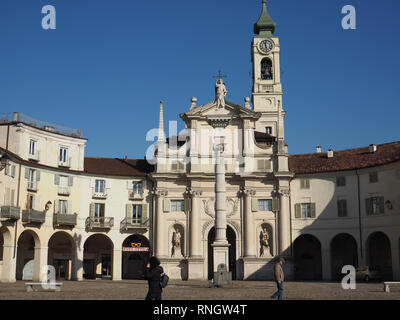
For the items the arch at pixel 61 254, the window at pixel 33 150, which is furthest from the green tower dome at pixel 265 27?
the arch at pixel 61 254

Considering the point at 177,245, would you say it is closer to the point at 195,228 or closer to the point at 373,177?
the point at 195,228

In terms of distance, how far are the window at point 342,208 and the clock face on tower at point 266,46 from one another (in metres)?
32.1

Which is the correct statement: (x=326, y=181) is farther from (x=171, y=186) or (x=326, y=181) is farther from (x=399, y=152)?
(x=171, y=186)

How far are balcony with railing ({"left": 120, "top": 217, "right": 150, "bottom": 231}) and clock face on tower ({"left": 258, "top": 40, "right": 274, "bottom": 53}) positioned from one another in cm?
3530

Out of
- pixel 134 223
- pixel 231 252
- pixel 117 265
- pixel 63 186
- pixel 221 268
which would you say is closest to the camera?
pixel 221 268

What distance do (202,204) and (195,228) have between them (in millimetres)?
2933

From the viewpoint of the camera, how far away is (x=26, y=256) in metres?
56.2

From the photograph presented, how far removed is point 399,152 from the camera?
5378 centimetres

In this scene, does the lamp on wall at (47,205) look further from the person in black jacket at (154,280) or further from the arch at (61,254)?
the person in black jacket at (154,280)

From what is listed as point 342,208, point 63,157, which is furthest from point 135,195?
point 342,208

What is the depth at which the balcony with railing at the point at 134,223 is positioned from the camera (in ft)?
191

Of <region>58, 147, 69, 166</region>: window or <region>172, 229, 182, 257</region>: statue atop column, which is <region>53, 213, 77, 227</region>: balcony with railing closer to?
<region>58, 147, 69, 166</region>: window

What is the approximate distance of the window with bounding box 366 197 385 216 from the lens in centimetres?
5342
